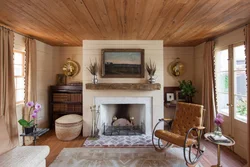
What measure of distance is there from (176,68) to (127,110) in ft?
6.34

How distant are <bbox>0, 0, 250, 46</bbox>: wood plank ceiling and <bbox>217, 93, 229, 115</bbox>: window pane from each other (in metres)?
1.45

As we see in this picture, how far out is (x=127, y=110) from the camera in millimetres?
4230

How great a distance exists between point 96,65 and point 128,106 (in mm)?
1437

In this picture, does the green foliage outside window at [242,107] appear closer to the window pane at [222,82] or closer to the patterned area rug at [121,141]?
the window pane at [222,82]

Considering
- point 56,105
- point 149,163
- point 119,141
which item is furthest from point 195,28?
point 56,105

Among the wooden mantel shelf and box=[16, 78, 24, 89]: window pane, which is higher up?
box=[16, 78, 24, 89]: window pane

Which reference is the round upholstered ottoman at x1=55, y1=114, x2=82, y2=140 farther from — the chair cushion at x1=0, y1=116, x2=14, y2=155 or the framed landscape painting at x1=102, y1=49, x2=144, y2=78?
the framed landscape painting at x1=102, y1=49, x2=144, y2=78

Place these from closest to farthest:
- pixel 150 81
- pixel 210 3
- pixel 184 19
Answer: pixel 210 3 < pixel 184 19 < pixel 150 81

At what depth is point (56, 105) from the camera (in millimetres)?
4160

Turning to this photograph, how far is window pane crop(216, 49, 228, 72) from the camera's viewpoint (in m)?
3.35

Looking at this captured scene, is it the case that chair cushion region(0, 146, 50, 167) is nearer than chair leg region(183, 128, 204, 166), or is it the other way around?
chair cushion region(0, 146, 50, 167)

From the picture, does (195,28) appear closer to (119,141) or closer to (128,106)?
(128,106)

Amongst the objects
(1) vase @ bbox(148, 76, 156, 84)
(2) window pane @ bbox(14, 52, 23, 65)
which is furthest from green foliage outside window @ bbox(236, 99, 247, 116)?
(2) window pane @ bbox(14, 52, 23, 65)

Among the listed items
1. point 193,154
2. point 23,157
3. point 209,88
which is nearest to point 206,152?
point 193,154
